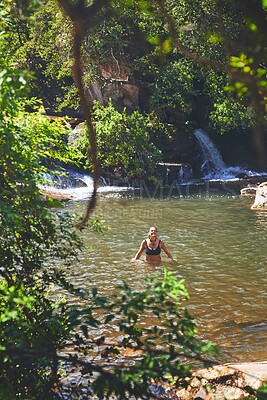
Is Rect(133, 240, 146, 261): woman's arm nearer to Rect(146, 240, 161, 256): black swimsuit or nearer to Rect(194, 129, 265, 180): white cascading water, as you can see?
Rect(146, 240, 161, 256): black swimsuit

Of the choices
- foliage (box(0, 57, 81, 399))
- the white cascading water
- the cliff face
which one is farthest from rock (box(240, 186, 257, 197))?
foliage (box(0, 57, 81, 399))

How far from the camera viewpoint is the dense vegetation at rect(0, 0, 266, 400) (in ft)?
14.3

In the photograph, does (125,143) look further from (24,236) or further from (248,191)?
(24,236)

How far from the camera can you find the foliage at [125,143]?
30625 mm

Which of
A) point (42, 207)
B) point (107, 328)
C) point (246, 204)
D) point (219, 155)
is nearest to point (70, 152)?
point (42, 207)

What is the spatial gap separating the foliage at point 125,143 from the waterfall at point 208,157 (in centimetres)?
494

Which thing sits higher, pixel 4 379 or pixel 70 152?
pixel 70 152

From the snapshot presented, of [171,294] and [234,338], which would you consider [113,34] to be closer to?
[234,338]

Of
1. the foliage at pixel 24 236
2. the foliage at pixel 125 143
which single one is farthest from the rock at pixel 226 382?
the foliage at pixel 125 143

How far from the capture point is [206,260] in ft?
52.5

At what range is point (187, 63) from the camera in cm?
3422

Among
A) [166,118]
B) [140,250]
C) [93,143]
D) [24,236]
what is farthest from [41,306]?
[166,118]

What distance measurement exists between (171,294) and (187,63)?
103ft

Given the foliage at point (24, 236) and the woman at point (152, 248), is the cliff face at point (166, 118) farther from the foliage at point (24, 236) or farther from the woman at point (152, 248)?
the foliage at point (24, 236)
